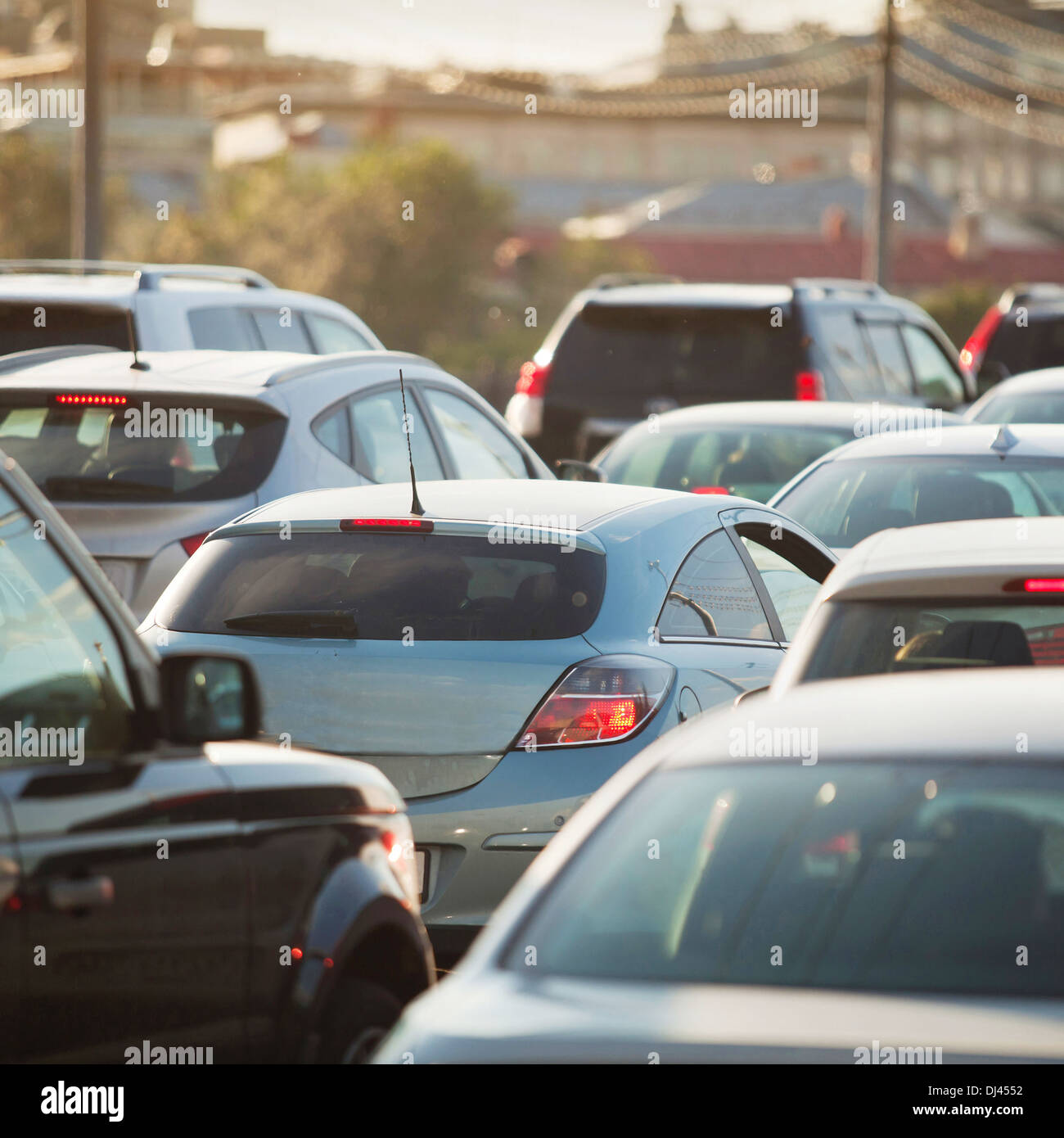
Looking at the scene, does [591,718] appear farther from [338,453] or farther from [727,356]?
[727,356]

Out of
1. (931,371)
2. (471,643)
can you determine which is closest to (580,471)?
(471,643)

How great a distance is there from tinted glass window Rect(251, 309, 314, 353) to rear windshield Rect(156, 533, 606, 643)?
5.53 m

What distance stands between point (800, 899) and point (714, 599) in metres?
3.60

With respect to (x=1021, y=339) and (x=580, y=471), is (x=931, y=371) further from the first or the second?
(x=580, y=471)

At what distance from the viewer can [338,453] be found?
8.66 m

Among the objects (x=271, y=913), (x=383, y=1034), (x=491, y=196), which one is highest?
(x=491, y=196)

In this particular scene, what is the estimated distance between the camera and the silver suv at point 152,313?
1059 cm

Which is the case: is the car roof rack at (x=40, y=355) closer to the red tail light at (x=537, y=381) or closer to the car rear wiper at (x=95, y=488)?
the car rear wiper at (x=95, y=488)

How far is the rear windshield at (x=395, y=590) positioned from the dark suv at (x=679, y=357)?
8.45 metres

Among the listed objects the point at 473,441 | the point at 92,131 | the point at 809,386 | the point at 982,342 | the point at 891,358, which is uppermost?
the point at 92,131

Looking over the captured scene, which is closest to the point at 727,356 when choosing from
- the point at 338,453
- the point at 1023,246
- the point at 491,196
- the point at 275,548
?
the point at 338,453

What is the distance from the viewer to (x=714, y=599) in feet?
22.1

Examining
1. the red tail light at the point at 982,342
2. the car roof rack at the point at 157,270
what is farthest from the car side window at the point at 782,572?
the red tail light at the point at 982,342

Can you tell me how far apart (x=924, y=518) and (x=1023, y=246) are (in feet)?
281
